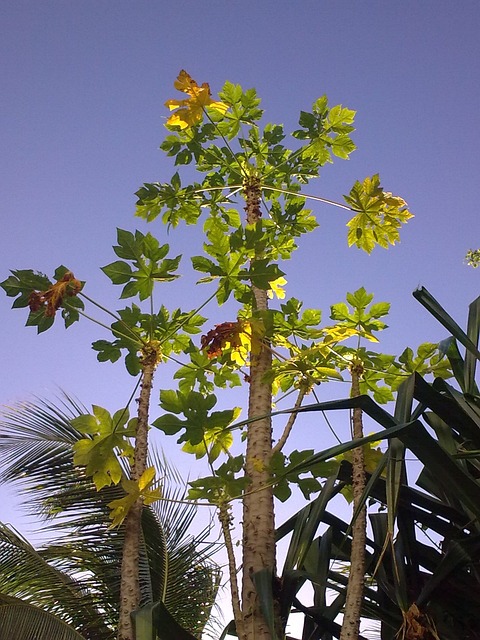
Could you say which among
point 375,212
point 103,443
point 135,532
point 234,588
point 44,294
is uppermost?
point 375,212

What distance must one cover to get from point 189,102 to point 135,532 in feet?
5.19

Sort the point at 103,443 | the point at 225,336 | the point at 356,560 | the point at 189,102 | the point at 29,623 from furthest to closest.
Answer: the point at 29,623 → the point at 189,102 → the point at 225,336 → the point at 103,443 → the point at 356,560

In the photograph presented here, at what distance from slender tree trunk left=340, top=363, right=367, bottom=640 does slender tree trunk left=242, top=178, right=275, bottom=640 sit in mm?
224

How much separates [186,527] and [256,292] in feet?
6.60

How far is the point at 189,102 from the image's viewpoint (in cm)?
235

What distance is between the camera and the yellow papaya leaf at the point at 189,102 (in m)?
2.29

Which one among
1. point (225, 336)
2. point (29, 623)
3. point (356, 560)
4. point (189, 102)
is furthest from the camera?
point (29, 623)

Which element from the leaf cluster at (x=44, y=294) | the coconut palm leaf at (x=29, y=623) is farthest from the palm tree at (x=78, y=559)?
the leaf cluster at (x=44, y=294)

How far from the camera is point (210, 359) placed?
214cm

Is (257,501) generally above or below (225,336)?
below

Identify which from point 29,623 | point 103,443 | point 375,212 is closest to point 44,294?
point 103,443

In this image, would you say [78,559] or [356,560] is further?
[78,559]

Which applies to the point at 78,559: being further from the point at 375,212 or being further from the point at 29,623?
the point at 375,212

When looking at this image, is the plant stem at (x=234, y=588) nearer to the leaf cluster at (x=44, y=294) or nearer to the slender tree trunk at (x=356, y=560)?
the slender tree trunk at (x=356, y=560)
